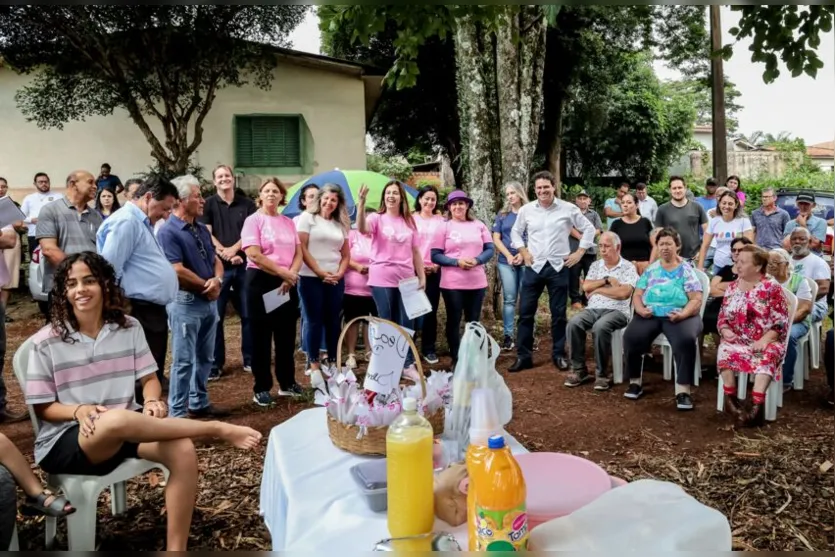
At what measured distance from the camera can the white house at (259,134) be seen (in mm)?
12172

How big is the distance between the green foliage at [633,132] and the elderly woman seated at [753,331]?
16554 millimetres

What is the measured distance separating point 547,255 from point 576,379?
108 cm

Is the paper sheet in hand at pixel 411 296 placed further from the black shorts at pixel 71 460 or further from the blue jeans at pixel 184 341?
the black shorts at pixel 71 460

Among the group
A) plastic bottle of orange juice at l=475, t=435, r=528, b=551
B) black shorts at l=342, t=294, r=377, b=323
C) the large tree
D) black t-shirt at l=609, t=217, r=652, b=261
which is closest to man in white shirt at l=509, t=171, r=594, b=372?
black t-shirt at l=609, t=217, r=652, b=261

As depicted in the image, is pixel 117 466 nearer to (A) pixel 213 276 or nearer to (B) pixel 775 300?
(A) pixel 213 276

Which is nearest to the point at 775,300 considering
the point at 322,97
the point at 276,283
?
the point at 276,283

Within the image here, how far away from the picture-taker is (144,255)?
383 cm

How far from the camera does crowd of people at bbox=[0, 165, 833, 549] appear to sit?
2.53m

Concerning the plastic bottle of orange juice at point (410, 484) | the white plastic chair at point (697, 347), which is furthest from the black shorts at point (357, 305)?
the plastic bottle of orange juice at point (410, 484)

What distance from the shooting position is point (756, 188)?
806 inches

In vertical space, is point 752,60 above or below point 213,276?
above

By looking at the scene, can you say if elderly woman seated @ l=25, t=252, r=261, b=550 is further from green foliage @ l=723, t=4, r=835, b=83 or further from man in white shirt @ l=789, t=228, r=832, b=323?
man in white shirt @ l=789, t=228, r=832, b=323

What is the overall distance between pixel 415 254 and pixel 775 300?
8.80 ft

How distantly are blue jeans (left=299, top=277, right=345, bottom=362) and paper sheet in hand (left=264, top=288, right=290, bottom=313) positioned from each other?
359mm
